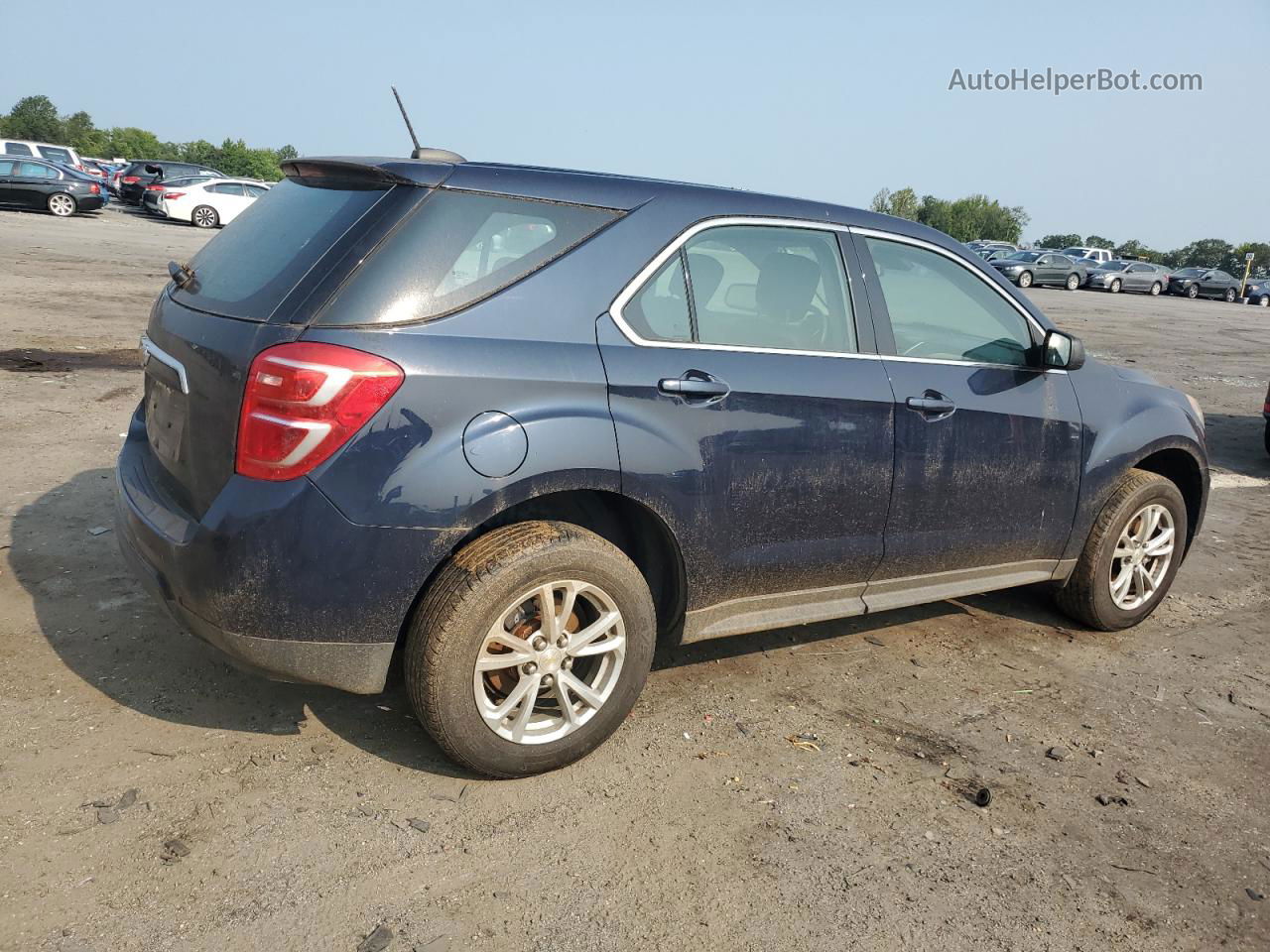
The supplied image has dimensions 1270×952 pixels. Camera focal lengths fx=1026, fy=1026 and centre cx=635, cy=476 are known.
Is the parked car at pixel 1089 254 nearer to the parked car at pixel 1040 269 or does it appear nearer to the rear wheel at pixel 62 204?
the parked car at pixel 1040 269

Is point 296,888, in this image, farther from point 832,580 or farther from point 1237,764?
point 1237,764

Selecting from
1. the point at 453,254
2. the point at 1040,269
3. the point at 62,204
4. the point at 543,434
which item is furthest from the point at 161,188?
the point at 1040,269

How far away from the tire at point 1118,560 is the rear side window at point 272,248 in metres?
3.47

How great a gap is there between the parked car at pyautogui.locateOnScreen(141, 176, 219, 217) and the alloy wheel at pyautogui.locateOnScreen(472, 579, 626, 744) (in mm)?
30381

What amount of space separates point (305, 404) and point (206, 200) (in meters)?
30.1

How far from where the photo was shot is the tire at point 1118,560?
4656 mm

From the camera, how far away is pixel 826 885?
112 inches

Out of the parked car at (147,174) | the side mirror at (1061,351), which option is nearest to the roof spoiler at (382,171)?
the side mirror at (1061,351)

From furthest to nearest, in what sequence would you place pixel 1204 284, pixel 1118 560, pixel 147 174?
pixel 1204 284 < pixel 147 174 < pixel 1118 560

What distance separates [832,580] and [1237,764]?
5.23 ft

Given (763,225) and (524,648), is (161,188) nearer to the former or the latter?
(763,225)

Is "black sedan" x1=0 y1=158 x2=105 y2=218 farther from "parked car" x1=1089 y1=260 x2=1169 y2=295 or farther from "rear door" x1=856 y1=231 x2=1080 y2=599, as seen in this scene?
"parked car" x1=1089 y1=260 x2=1169 y2=295

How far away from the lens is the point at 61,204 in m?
27.9

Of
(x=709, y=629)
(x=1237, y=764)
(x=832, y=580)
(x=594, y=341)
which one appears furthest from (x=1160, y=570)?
(x=594, y=341)
